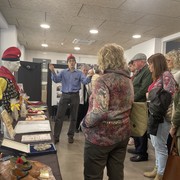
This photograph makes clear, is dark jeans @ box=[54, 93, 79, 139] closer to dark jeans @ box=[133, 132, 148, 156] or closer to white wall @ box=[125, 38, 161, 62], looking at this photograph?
dark jeans @ box=[133, 132, 148, 156]

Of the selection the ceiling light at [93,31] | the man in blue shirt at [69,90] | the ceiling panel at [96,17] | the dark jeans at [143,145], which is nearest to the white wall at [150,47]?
the ceiling panel at [96,17]

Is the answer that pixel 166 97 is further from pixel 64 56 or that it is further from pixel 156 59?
pixel 64 56

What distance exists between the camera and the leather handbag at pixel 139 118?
1442 mm

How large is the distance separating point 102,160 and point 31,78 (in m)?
3.35

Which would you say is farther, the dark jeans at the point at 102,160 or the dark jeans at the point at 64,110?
the dark jeans at the point at 64,110

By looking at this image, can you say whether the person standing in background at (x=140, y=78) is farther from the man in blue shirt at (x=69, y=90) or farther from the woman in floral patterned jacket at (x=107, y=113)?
the woman in floral patterned jacket at (x=107, y=113)

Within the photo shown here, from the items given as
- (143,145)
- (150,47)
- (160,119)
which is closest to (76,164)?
(143,145)

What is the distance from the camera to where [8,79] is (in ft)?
5.72

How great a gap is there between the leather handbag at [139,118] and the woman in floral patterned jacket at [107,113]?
0.28ft

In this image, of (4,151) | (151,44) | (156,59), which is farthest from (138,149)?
(151,44)

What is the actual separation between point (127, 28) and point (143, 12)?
3.33 feet

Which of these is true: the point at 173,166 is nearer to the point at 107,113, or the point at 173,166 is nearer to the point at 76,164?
the point at 107,113

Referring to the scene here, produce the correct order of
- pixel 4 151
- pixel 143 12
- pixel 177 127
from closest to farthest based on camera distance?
1. pixel 4 151
2. pixel 177 127
3. pixel 143 12

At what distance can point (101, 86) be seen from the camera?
1.24 m
